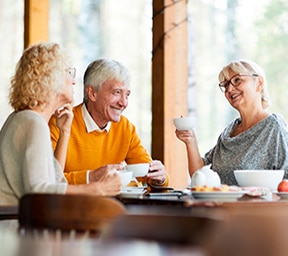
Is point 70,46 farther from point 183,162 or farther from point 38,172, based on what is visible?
point 38,172

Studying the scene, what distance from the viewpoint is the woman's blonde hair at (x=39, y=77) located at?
255 centimetres

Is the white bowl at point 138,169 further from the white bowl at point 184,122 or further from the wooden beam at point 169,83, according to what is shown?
the wooden beam at point 169,83

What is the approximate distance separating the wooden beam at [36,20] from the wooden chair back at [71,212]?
293 cm

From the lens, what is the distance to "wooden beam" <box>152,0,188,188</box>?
3.80 meters

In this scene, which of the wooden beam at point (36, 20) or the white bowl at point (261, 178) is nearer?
the white bowl at point (261, 178)

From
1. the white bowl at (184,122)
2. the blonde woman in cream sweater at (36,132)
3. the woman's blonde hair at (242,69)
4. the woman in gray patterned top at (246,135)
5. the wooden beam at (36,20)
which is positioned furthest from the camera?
the wooden beam at (36,20)

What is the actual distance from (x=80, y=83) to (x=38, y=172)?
4332 millimetres

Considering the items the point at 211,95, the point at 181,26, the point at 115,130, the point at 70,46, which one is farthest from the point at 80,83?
the point at 115,130

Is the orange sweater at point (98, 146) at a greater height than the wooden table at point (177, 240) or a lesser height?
greater

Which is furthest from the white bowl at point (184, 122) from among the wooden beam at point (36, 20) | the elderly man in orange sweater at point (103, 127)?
the wooden beam at point (36, 20)

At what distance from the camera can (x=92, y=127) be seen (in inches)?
130

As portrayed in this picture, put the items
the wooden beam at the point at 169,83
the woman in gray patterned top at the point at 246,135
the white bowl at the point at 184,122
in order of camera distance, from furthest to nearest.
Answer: the wooden beam at the point at 169,83 < the woman in gray patterned top at the point at 246,135 < the white bowl at the point at 184,122

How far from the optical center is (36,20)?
454 centimetres

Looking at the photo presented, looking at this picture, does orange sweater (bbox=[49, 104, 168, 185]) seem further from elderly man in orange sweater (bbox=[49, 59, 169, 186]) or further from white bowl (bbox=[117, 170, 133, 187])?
white bowl (bbox=[117, 170, 133, 187])
